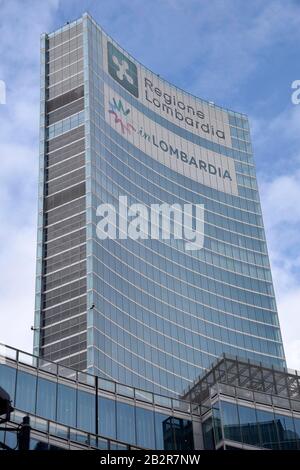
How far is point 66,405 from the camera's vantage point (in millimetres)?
58625

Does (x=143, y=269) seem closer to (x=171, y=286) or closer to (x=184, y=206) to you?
(x=171, y=286)

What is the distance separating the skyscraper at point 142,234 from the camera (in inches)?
5704

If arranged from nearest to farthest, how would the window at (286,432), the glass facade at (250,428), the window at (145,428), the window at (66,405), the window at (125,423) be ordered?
the window at (66,405) < the window at (125,423) < the window at (145,428) < the glass facade at (250,428) < the window at (286,432)

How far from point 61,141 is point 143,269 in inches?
1231

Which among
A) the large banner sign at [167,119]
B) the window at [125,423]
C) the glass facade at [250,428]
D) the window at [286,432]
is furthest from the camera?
the large banner sign at [167,119]

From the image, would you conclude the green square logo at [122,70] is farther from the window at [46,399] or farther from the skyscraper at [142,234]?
the window at [46,399]

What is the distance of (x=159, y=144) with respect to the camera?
181 m

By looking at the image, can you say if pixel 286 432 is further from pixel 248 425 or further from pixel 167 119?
pixel 167 119

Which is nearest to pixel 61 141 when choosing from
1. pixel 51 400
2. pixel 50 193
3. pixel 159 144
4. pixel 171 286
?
pixel 50 193

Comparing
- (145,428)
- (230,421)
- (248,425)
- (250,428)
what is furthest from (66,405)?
(250,428)

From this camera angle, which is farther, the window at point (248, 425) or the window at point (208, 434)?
the window at point (248, 425)

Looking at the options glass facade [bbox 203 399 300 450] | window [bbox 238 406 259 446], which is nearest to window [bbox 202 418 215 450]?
glass facade [bbox 203 399 300 450]
